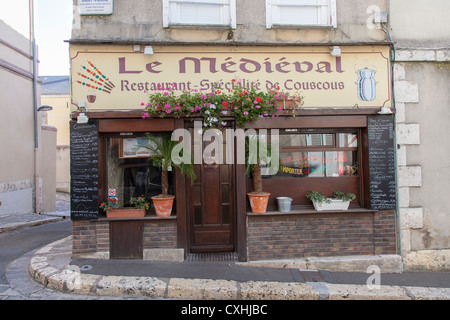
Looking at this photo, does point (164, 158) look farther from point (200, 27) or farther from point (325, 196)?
point (325, 196)

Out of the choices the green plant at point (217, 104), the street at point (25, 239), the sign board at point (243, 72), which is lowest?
the street at point (25, 239)

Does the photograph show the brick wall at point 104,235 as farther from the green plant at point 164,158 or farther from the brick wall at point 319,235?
the brick wall at point 319,235

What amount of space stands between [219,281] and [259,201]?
145 cm

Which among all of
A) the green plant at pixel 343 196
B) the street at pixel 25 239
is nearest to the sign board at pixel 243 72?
the green plant at pixel 343 196

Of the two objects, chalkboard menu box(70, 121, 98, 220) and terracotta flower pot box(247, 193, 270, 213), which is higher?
chalkboard menu box(70, 121, 98, 220)

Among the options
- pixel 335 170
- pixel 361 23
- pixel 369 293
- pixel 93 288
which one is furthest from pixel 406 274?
pixel 93 288

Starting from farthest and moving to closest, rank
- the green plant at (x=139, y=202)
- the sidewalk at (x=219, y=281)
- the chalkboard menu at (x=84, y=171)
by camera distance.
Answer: the green plant at (x=139, y=202) → the chalkboard menu at (x=84, y=171) → the sidewalk at (x=219, y=281)

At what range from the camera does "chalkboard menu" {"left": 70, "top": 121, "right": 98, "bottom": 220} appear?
16.2ft

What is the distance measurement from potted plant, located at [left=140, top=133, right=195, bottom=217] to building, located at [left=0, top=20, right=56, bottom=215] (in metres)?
6.51

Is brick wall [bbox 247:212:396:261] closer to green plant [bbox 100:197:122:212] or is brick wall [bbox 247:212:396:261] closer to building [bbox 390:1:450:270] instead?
building [bbox 390:1:450:270]

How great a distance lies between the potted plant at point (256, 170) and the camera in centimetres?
507

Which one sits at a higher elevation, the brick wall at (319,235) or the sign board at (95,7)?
the sign board at (95,7)

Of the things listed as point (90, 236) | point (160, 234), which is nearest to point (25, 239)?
point (90, 236)

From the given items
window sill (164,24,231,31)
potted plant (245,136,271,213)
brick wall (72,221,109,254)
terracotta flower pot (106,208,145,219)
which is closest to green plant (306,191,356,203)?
potted plant (245,136,271,213)
